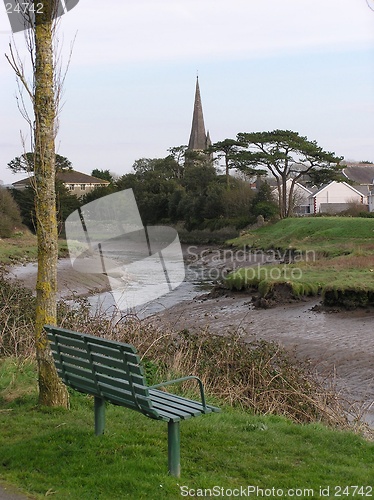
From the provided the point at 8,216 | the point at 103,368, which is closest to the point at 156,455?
the point at 103,368

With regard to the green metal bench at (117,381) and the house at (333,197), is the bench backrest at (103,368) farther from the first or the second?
the house at (333,197)

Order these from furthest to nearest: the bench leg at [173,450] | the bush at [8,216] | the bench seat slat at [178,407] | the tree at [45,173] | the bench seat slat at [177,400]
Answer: the bush at [8,216] < the tree at [45,173] < the bench seat slat at [177,400] < the bench seat slat at [178,407] < the bench leg at [173,450]

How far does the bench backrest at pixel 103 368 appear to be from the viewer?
5680 mm

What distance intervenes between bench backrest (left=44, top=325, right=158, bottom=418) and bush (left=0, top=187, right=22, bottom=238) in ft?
156

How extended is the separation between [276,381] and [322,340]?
9.42 meters

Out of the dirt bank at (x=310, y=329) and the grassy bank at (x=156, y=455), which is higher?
the grassy bank at (x=156, y=455)

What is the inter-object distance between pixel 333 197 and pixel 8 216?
49.8 m

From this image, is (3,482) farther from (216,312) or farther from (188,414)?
(216,312)

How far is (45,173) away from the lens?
7.66 m

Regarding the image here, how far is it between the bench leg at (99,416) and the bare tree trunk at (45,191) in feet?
4.27

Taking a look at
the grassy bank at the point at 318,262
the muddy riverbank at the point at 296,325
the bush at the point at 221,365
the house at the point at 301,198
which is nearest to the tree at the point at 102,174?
the house at the point at 301,198

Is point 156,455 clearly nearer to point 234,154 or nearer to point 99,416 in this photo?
point 99,416

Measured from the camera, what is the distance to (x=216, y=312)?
2567cm

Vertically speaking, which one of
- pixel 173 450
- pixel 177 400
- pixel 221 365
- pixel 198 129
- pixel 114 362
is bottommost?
pixel 221 365
